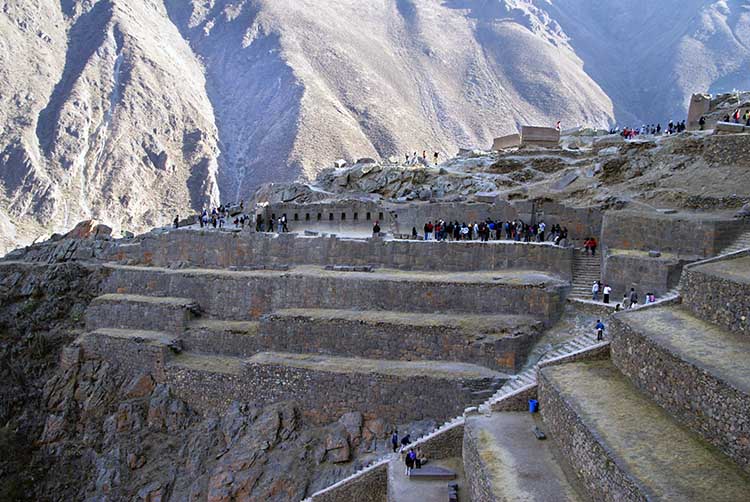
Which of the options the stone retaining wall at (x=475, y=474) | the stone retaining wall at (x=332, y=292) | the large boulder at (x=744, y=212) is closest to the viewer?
the stone retaining wall at (x=475, y=474)

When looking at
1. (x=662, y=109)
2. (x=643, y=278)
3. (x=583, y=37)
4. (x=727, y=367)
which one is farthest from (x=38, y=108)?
(x=583, y=37)

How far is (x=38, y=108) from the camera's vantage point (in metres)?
69.9

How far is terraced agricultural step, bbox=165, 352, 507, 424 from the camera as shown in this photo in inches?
746

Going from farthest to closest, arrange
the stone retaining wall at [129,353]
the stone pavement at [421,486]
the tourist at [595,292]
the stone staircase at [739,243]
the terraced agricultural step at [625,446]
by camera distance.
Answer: the stone retaining wall at [129,353], the tourist at [595,292], the stone staircase at [739,243], the stone pavement at [421,486], the terraced agricultural step at [625,446]

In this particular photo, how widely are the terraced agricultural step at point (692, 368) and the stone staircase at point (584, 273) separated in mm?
5944

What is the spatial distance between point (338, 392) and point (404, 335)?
2687 mm

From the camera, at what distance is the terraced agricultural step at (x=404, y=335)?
1947 centimetres

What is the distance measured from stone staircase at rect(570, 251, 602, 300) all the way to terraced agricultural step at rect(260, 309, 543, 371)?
6.36 ft

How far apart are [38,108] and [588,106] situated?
73.0m

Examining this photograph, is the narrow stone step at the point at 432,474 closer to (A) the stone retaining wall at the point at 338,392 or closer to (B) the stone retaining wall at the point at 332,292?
(A) the stone retaining wall at the point at 338,392

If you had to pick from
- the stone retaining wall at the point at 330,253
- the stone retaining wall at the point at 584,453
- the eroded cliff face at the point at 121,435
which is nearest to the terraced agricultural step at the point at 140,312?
the eroded cliff face at the point at 121,435

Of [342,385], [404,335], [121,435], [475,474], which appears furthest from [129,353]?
[475,474]

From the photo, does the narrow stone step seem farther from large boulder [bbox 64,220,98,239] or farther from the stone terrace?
large boulder [bbox 64,220,98,239]

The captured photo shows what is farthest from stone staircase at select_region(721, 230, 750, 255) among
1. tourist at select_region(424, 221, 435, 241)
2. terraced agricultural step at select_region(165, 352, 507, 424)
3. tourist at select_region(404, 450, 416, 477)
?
tourist at select_region(424, 221, 435, 241)
